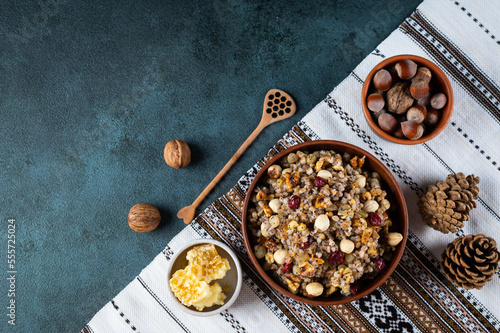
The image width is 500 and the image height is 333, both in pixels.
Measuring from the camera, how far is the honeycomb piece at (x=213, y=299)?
1.18 m

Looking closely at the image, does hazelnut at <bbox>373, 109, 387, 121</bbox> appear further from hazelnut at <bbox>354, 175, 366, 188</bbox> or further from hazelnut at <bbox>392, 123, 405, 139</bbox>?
hazelnut at <bbox>354, 175, 366, 188</bbox>

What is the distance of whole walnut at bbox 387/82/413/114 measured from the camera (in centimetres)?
113

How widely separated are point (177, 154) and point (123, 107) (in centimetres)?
31

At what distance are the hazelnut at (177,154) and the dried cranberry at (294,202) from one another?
17.4 inches

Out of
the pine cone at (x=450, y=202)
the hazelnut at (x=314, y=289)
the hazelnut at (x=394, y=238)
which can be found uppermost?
the hazelnut at (x=314, y=289)

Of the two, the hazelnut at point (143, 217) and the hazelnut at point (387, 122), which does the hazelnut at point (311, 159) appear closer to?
the hazelnut at point (387, 122)

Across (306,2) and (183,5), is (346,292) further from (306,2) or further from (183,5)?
(183,5)

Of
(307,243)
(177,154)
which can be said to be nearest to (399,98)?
(307,243)

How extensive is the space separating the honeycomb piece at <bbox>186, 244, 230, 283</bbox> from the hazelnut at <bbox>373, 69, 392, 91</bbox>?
736 millimetres

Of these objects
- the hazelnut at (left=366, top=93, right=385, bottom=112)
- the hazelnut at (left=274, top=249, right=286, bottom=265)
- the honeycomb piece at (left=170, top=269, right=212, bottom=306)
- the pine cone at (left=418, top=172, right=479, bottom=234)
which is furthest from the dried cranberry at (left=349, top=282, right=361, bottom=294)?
the hazelnut at (left=366, top=93, right=385, bottom=112)

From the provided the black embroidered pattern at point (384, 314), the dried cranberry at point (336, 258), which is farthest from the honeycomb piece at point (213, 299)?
the black embroidered pattern at point (384, 314)

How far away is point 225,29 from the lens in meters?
1.38

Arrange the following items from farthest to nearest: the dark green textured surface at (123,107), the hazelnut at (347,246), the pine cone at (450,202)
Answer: the dark green textured surface at (123,107) → the pine cone at (450,202) → the hazelnut at (347,246)

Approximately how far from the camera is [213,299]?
3.91ft
